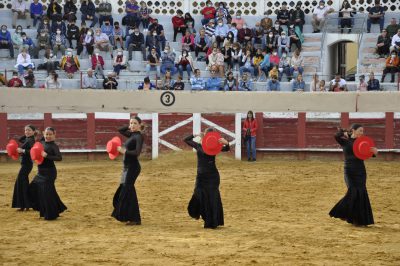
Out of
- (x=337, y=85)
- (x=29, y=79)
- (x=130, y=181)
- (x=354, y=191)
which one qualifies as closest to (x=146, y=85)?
(x=29, y=79)

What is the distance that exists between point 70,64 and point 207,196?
42.0ft

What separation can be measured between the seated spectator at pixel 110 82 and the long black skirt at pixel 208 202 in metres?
11.6

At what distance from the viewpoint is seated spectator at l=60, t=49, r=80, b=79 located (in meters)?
23.8

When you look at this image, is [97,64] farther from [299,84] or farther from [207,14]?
[299,84]

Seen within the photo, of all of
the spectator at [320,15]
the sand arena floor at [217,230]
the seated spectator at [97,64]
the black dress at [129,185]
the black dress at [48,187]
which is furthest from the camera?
the spectator at [320,15]

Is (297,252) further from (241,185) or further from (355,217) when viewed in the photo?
(241,185)

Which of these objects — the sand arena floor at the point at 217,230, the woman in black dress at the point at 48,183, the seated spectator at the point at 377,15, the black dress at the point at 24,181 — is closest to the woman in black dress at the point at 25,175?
the black dress at the point at 24,181

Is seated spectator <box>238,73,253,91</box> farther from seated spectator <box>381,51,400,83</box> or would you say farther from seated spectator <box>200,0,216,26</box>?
seated spectator <box>200,0,216,26</box>

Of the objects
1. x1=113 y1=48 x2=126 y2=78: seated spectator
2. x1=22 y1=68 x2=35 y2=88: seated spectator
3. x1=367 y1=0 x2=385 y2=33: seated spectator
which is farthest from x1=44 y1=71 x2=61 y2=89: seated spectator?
x1=367 y1=0 x2=385 y2=33: seated spectator

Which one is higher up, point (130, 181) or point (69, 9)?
point (69, 9)

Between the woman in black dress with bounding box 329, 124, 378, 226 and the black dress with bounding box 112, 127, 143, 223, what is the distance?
2638mm

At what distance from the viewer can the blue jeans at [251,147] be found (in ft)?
74.3

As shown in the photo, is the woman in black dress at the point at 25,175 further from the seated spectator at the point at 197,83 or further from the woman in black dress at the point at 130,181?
the seated spectator at the point at 197,83

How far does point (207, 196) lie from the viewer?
11.8 metres
